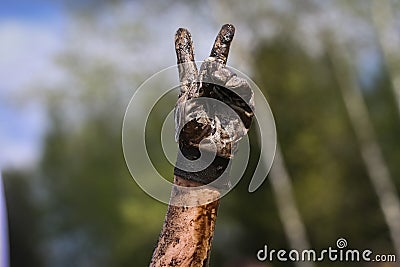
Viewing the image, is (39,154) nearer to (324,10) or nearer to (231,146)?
(324,10)

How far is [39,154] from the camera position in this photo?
262cm

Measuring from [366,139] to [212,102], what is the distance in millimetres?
2405

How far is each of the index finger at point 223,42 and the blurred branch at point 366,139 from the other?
2334 millimetres

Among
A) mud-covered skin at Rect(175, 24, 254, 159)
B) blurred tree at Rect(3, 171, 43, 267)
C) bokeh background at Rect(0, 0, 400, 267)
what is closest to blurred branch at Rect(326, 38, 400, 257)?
bokeh background at Rect(0, 0, 400, 267)

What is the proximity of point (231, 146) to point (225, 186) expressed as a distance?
0.11 ft

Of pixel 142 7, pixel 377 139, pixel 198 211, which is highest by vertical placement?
pixel 142 7

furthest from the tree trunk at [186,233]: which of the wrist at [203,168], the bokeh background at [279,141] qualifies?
the bokeh background at [279,141]

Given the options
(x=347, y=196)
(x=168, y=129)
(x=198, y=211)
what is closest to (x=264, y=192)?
(x=347, y=196)
